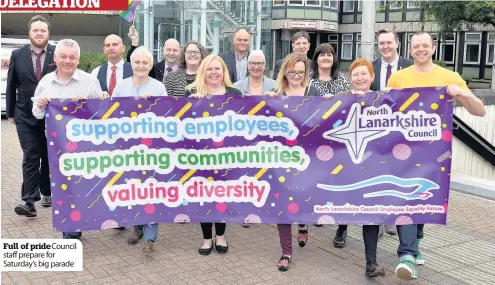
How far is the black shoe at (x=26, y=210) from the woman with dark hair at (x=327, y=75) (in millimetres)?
3513

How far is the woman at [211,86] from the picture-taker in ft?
17.1

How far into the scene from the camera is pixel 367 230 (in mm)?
4895

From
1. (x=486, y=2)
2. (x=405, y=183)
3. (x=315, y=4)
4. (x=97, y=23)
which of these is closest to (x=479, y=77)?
(x=315, y=4)

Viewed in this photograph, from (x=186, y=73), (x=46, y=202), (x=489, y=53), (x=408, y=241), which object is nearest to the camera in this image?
(x=408, y=241)

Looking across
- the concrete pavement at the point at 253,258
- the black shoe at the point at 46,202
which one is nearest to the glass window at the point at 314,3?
the concrete pavement at the point at 253,258

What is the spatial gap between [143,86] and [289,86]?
1415 millimetres

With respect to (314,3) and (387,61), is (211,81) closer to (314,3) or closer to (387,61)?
(387,61)

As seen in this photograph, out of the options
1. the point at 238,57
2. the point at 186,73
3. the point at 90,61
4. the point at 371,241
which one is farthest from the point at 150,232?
the point at 90,61

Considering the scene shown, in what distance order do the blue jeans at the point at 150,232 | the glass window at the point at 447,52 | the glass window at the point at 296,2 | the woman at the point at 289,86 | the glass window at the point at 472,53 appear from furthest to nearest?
the glass window at the point at 296,2
the glass window at the point at 447,52
the glass window at the point at 472,53
the blue jeans at the point at 150,232
the woman at the point at 289,86

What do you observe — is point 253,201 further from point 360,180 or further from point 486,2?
point 486,2

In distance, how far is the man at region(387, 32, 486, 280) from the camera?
15.2 ft

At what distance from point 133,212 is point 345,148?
2.01 meters

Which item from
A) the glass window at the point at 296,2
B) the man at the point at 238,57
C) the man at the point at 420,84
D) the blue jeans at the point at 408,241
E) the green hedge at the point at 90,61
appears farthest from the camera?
the glass window at the point at 296,2

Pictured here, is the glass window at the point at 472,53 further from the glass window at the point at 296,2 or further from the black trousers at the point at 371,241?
the black trousers at the point at 371,241
